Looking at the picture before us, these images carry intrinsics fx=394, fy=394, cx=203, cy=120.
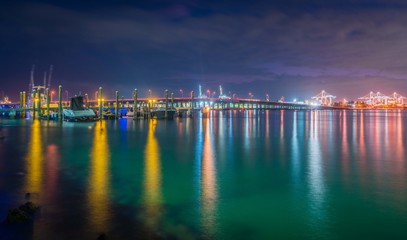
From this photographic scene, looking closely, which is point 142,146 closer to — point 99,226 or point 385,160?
point 385,160

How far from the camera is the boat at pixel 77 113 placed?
2201 inches

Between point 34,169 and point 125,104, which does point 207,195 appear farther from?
point 125,104

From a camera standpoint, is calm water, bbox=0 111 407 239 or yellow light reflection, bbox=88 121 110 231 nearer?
calm water, bbox=0 111 407 239

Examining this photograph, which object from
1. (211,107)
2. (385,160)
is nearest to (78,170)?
(385,160)

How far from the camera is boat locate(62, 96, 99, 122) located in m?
55.9

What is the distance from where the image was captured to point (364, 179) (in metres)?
13.0

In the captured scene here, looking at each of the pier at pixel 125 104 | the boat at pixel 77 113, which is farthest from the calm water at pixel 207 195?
the pier at pixel 125 104

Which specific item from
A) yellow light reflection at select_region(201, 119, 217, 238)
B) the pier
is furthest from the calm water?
the pier

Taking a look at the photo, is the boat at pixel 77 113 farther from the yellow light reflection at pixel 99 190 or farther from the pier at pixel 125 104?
the yellow light reflection at pixel 99 190

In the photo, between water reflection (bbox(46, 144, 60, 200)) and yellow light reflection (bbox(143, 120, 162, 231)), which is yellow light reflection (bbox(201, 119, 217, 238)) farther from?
water reflection (bbox(46, 144, 60, 200))

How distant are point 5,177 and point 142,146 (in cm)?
1061

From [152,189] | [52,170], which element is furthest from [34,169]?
[152,189]

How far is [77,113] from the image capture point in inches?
2219

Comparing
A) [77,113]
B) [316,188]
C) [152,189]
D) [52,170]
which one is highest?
[77,113]
